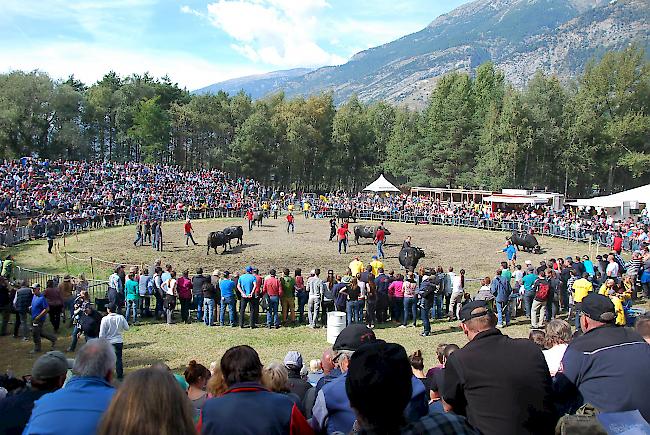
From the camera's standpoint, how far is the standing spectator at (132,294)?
574 inches

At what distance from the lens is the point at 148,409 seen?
255cm

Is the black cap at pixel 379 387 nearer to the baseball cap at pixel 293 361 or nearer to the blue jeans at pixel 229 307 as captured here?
the baseball cap at pixel 293 361

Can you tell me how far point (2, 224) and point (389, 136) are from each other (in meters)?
51.6

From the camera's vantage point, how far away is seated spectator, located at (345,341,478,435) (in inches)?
110

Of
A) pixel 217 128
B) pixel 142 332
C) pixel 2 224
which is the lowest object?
pixel 142 332

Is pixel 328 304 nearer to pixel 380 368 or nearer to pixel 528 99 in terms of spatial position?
pixel 380 368

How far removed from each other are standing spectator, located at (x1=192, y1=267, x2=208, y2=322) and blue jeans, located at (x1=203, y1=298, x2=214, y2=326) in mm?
296

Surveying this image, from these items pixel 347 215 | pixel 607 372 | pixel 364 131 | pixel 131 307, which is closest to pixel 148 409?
pixel 607 372

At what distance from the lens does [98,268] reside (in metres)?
22.0

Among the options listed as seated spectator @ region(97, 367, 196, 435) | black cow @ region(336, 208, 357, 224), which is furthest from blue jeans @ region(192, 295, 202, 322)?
black cow @ region(336, 208, 357, 224)

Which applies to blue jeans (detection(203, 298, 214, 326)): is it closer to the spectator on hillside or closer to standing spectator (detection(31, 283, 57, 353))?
standing spectator (detection(31, 283, 57, 353))

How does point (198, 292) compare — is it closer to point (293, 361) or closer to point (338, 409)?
point (293, 361)

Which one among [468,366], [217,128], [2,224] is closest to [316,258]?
[2,224]

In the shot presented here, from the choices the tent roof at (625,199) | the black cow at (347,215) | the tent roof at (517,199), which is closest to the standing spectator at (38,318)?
the black cow at (347,215)
